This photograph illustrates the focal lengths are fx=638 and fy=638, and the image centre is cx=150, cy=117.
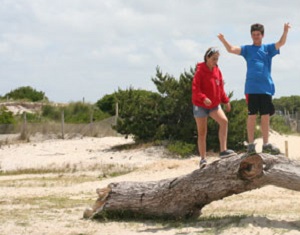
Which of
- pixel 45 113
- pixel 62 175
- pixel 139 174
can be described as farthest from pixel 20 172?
pixel 45 113

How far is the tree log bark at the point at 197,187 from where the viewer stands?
818 centimetres

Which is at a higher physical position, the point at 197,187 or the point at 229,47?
the point at 229,47

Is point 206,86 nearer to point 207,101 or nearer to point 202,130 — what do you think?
point 207,101

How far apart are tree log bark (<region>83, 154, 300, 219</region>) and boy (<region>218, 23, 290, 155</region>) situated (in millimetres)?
302

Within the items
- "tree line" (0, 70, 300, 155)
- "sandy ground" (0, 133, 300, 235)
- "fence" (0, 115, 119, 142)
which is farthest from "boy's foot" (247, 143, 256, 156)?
"fence" (0, 115, 119, 142)

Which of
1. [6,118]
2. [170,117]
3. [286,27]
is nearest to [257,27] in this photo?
[286,27]

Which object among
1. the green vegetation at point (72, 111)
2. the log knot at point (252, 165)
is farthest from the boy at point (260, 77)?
the green vegetation at point (72, 111)

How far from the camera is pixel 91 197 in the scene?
13.3 metres

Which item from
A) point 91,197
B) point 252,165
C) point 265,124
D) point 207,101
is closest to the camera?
point 252,165

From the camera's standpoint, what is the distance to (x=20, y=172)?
20.3m

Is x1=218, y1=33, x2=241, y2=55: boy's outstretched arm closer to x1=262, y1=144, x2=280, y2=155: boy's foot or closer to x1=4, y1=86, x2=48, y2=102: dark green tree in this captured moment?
x1=262, y1=144, x2=280, y2=155: boy's foot

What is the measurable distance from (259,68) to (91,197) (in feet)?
19.8

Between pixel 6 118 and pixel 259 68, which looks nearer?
pixel 259 68

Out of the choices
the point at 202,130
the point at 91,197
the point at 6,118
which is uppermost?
the point at 6,118
